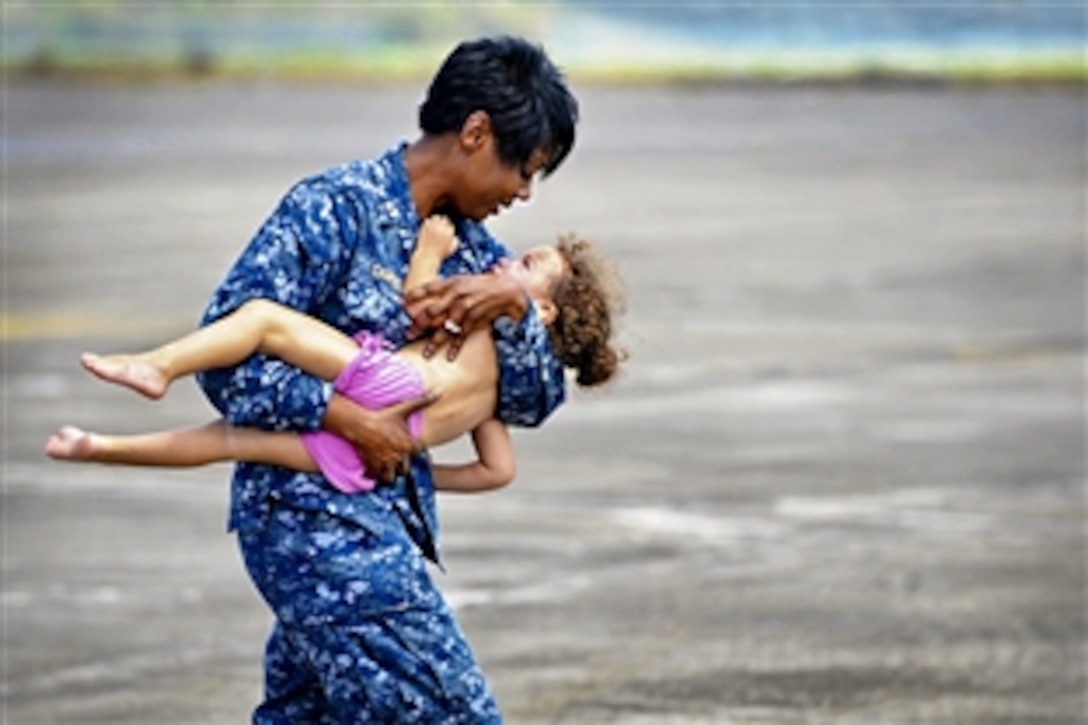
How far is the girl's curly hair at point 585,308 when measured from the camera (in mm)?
5723

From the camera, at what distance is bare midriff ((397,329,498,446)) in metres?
5.63

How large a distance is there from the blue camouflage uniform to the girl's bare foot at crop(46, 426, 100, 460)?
0.94 feet

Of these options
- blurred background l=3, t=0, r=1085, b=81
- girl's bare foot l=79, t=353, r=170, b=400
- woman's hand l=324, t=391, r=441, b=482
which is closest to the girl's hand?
woman's hand l=324, t=391, r=441, b=482

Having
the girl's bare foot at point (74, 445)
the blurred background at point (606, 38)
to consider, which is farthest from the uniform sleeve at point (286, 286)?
the blurred background at point (606, 38)

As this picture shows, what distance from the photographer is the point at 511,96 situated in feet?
18.0

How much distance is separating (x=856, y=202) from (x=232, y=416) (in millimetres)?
21012

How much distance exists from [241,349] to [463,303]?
42 centimetres

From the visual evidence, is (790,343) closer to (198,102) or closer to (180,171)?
(180,171)

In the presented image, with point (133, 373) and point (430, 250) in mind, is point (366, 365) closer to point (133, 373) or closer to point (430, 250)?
point (430, 250)

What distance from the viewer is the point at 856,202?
86.1ft

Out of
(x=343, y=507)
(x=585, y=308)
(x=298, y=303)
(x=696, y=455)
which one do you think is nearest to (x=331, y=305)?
(x=298, y=303)

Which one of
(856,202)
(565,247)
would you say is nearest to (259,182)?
(856,202)

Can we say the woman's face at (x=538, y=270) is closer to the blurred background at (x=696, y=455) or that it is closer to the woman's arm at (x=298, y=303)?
the woman's arm at (x=298, y=303)

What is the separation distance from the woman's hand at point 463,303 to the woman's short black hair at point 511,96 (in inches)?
8.9
